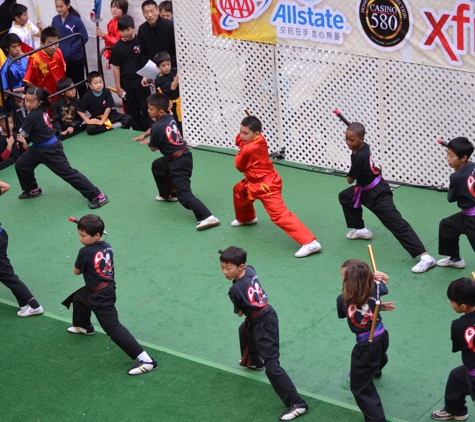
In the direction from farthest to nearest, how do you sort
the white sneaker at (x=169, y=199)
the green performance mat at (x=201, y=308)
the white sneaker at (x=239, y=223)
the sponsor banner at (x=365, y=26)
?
the white sneaker at (x=169, y=199)
the white sneaker at (x=239, y=223)
the sponsor banner at (x=365, y=26)
the green performance mat at (x=201, y=308)

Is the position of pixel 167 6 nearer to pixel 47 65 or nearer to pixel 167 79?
pixel 167 79

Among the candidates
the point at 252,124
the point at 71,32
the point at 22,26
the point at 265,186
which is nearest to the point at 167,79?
the point at 71,32

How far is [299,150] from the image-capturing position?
1119 cm

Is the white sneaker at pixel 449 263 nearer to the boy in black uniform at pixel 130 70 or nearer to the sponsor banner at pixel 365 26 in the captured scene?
the sponsor banner at pixel 365 26

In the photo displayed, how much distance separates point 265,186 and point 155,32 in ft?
13.2

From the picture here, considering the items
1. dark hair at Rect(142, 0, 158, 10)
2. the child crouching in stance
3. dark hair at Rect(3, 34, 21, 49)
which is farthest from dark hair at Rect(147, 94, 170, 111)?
the child crouching in stance

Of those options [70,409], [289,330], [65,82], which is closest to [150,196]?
[65,82]

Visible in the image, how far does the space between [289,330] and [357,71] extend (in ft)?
12.8

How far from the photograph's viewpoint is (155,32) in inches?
478

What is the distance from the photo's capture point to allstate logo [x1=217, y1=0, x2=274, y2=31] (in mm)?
10750

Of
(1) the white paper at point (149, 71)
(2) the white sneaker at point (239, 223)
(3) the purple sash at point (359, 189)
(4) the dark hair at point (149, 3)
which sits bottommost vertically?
(2) the white sneaker at point (239, 223)

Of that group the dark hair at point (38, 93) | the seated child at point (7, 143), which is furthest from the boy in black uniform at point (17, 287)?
the seated child at point (7, 143)

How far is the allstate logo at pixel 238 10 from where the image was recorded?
35.3ft

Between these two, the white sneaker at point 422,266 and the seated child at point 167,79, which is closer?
the white sneaker at point 422,266
